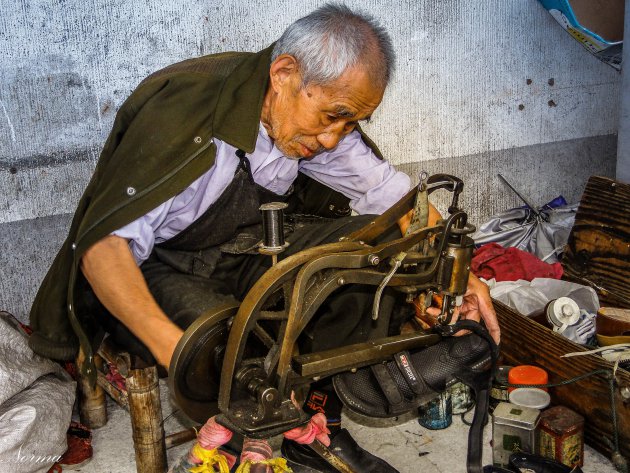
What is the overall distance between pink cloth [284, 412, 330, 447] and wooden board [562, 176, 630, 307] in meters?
1.57

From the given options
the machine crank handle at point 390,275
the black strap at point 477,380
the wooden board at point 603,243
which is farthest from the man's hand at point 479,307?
the wooden board at point 603,243

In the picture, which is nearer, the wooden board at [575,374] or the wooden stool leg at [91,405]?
the wooden board at [575,374]

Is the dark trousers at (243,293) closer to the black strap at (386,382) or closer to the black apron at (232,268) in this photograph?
the black apron at (232,268)

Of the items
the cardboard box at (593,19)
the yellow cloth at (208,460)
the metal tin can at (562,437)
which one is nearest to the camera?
the yellow cloth at (208,460)

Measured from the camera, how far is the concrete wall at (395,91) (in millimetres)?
2682

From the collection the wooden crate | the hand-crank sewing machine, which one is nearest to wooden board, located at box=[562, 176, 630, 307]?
the wooden crate

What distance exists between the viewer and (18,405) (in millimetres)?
2234

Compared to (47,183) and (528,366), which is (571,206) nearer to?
(528,366)

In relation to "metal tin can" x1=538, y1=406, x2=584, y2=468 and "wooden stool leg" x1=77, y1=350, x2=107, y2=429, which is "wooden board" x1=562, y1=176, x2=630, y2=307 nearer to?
"metal tin can" x1=538, y1=406, x2=584, y2=468

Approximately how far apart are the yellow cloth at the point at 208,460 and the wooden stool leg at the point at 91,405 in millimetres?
799

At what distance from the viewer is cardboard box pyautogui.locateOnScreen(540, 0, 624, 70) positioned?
11.8 feet

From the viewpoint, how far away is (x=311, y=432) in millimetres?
1936

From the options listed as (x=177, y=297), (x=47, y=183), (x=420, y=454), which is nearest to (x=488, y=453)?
(x=420, y=454)

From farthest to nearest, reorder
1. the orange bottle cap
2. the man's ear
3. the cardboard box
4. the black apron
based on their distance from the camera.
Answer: the cardboard box, the orange bottle cap, the black apron, the man's ear
